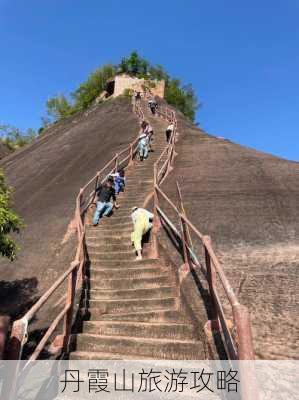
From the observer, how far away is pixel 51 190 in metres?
13.5

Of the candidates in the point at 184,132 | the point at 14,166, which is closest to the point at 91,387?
the point at 184,132

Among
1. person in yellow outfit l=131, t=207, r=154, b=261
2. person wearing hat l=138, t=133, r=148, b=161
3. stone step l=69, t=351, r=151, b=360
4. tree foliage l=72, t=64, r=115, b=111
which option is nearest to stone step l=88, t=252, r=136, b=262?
person in yellow outfit l=131, t=207, r=154, b=261

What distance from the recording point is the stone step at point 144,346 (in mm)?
4484

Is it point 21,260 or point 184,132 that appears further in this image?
point 184,132

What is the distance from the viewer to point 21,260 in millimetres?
8766

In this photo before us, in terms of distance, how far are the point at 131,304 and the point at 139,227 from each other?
193cm

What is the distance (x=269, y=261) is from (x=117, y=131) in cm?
1586

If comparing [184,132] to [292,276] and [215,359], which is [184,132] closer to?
[292,276]

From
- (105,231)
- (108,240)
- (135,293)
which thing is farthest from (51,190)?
(135,293)

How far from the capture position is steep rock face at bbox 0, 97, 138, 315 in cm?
787

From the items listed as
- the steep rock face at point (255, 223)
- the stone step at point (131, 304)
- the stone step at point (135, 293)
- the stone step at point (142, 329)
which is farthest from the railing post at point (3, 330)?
the stone step at point (135, 293)

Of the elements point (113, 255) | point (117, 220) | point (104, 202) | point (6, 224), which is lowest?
point (113, 255)

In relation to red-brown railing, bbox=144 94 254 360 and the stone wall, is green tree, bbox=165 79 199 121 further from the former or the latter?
red-brown railing, bbox=144 94 254 360

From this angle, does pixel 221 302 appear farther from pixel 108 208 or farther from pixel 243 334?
pixel 108 208
